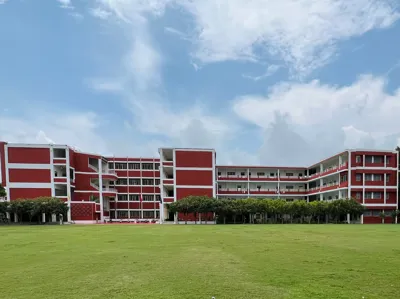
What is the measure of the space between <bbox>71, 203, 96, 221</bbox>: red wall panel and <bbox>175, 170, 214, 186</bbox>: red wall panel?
14.4 m

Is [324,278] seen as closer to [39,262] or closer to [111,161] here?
A: [39,262]

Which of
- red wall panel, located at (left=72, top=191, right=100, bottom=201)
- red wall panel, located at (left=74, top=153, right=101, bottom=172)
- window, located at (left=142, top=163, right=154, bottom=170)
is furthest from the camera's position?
window, located at (left=142, top=163, right=154, bottom=170)

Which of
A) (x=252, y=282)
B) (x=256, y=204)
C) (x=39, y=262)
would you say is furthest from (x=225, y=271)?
(x=256, y=204)

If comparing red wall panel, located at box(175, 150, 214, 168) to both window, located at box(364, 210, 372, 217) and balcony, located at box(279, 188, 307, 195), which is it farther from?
window, located at box(364, 210, 372, 217)

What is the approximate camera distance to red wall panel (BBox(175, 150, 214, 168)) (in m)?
→ 50.1

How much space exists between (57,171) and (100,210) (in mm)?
9541

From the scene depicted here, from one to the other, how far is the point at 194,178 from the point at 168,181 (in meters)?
4.39

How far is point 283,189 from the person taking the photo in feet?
199

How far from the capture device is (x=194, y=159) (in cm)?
5041

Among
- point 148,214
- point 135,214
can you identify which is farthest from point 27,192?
point 148,214

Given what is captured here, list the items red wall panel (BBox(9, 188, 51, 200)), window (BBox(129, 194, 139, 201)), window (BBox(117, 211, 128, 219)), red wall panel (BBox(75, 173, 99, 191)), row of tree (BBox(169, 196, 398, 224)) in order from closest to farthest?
row of tree (BBox(169, 196, 398, 224))
red wall panel (BBox(9, 188, 51, 200))
red wall panel (BBox(75, 173, 99, 191))
window (BBox(117, 211, 128, 219))
window (BBox(129, 194, 139, 201))

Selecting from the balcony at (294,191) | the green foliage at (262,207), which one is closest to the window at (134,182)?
the green foliage at (262,207)

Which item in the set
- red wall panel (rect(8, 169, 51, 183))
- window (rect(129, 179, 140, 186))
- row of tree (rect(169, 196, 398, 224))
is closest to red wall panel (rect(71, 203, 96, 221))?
red wall panel (rect(8, 169, 51, 183))

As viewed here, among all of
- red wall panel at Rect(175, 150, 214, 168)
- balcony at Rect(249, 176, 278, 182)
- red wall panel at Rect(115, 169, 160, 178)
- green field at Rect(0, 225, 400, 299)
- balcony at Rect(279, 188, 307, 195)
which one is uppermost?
red wall panel at Rect(175, 150, 214, 168)
